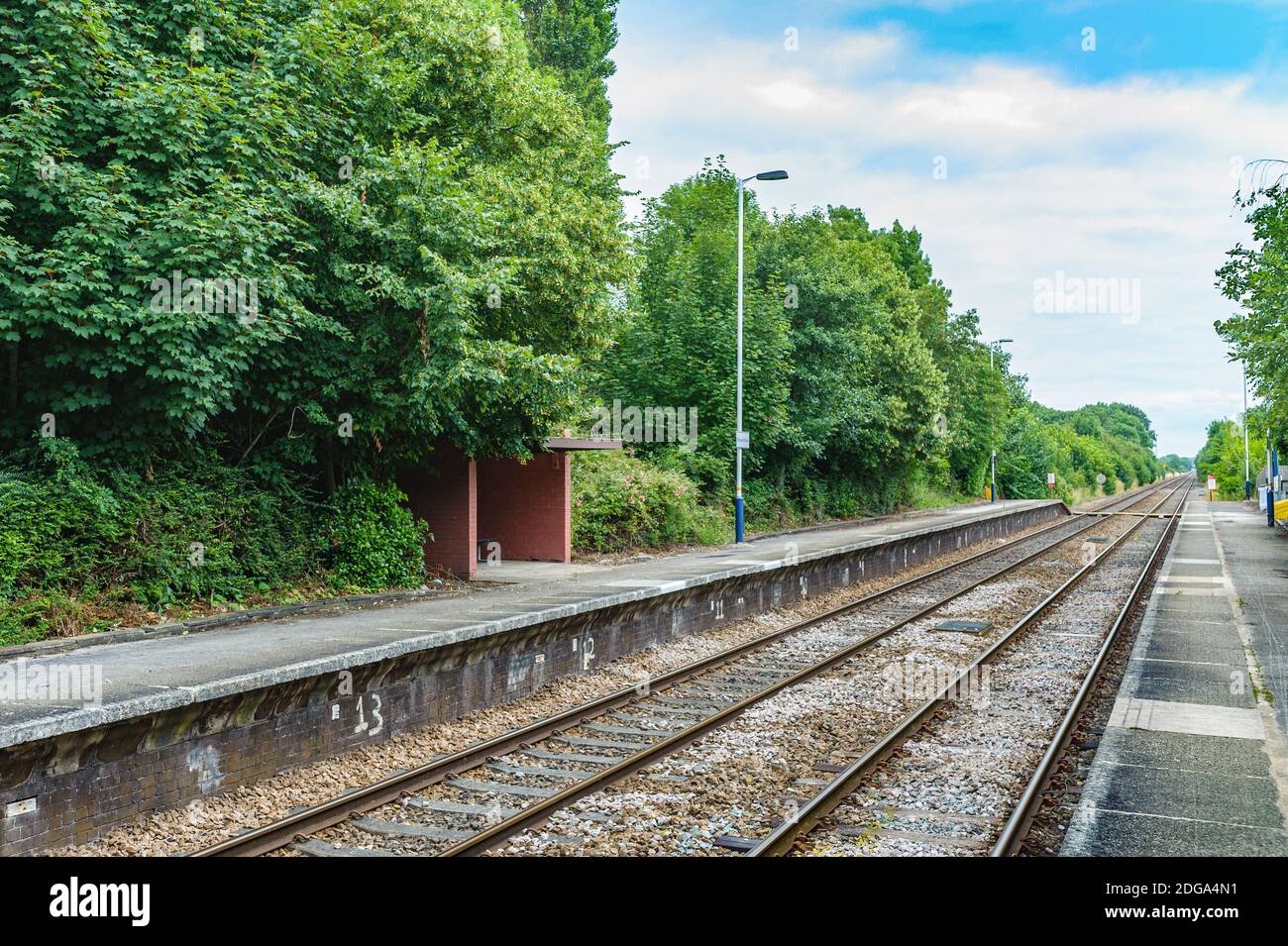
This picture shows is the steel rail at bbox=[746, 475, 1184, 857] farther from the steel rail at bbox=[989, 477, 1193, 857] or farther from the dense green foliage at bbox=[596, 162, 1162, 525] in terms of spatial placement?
the dense green foliage at bbox=[596, 162, 1162, 525]

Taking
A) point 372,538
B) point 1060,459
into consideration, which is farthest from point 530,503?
point 1060,459

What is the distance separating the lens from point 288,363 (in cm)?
1299

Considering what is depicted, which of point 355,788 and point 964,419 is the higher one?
point 964,419

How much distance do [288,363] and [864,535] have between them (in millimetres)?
19075

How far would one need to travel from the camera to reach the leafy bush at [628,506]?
23.0 meters

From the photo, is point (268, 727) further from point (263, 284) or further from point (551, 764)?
point (263, 284)

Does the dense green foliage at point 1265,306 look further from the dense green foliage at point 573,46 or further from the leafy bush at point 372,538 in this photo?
the dense green foliage at point 573,46

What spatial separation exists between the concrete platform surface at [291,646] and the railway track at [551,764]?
1.24 meters

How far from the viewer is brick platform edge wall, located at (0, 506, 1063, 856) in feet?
21.1

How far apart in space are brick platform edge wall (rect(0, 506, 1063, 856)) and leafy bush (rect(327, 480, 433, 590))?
381 cm

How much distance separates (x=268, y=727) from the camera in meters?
8.05

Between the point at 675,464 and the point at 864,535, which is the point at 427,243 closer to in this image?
the point at 675,464

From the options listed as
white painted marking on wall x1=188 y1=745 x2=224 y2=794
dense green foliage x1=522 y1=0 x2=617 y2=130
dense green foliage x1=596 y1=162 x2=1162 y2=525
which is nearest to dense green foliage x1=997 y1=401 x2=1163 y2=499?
dense green foliage x1=596 y1=162 x2=1162 y2=525
